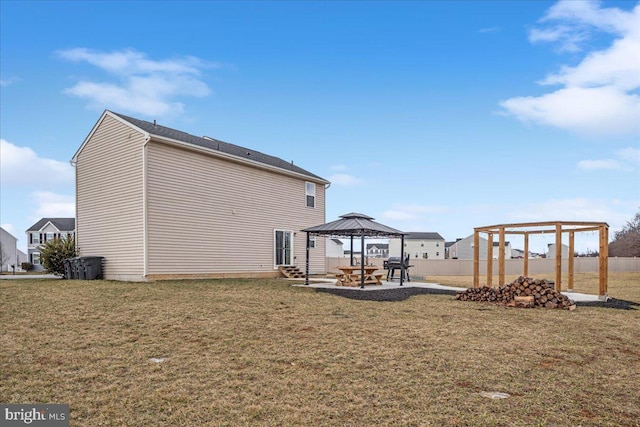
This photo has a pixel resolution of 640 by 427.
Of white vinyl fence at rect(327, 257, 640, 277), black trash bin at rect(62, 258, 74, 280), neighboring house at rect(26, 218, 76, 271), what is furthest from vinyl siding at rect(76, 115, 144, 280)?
neighboring house at rect(26, 218, 76, 271)

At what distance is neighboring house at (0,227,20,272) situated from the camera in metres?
45.5

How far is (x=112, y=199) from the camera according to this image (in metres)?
16.1

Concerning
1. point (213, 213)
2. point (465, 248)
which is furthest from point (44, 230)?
point (465, 248)

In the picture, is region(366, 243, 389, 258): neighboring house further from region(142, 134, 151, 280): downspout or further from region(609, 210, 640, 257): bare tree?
region(142, 134, 151, 280): downspout

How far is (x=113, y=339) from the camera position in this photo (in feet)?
22.0

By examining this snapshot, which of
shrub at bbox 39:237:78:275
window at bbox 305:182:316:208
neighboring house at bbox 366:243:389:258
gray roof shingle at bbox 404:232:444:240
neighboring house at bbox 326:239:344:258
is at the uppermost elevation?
window at bbox 305:182:316:208

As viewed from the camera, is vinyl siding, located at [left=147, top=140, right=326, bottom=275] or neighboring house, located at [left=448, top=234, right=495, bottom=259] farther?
neighboring house, located at [left=448, top=234, right=495, bottom=259]

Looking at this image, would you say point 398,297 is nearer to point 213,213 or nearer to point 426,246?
point 213,213

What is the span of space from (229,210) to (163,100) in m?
5.34

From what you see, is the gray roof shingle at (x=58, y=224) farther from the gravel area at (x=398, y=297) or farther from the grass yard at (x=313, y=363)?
the gravel area at (x=398, y=297)

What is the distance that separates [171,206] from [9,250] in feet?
145

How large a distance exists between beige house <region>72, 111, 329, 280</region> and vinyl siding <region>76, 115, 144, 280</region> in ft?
0.12

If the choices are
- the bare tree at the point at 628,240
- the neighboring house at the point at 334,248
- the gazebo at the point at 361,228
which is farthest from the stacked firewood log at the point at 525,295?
the neighboring house at the point at 334,248

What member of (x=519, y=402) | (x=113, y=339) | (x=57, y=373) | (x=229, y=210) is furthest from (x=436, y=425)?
(x=229, y=210)
